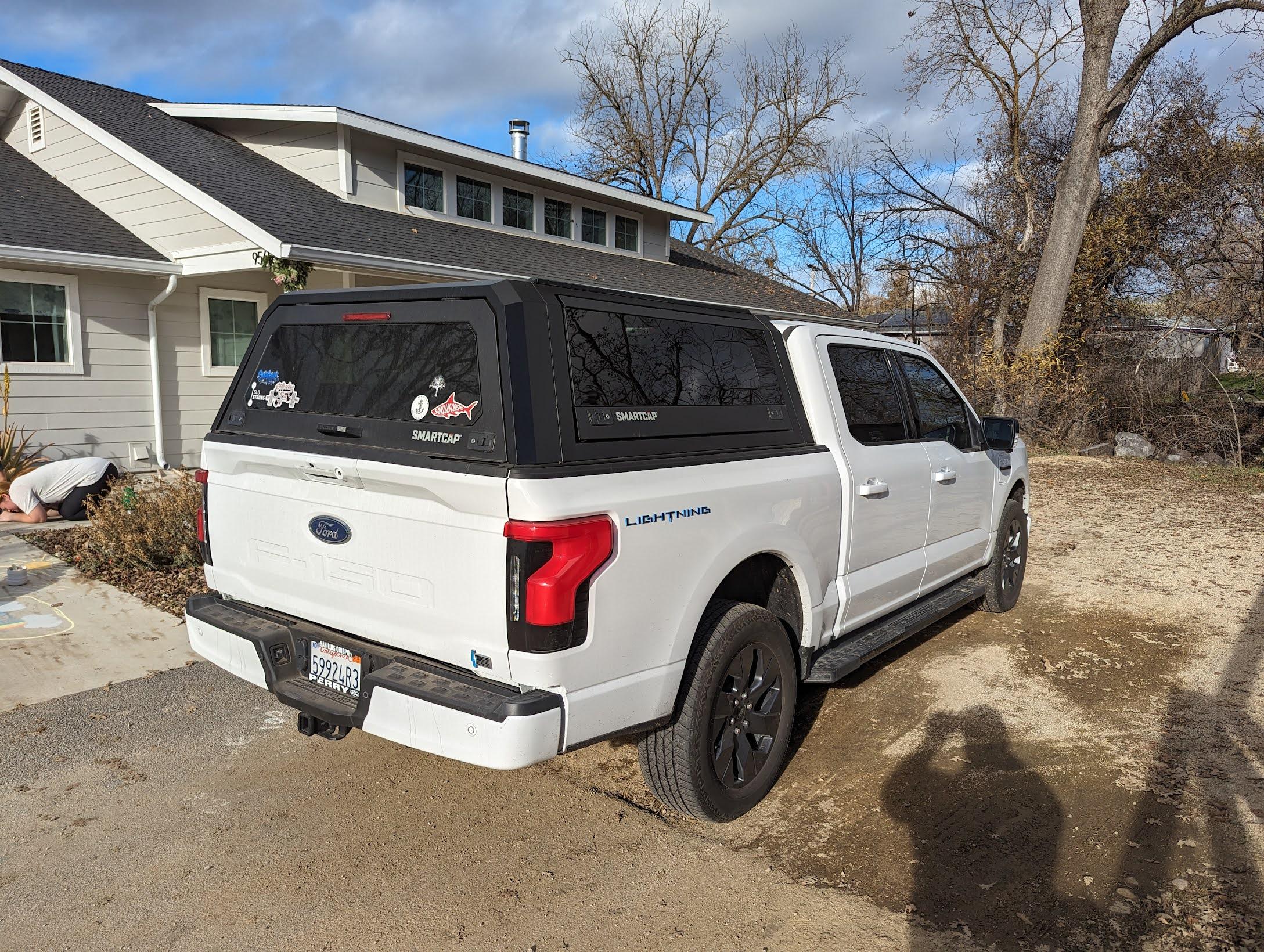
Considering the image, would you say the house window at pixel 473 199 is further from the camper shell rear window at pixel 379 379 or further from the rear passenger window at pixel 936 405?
the camper shell rear window at pixel 379 379

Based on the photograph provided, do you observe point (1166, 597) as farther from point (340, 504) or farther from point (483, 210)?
point (483, 210)

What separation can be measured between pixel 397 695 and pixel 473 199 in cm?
1313

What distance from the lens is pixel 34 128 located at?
12930mm

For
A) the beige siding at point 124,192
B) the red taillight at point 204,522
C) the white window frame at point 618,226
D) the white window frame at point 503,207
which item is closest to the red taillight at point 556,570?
the red taillight at point 204,522

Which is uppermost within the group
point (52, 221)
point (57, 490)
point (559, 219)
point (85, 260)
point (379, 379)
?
point (559, 219)

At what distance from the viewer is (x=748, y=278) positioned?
68.5 ft

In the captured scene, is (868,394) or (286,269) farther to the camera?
(286,269)

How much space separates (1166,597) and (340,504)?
6.53 meters

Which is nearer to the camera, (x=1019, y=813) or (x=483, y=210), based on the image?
(x=1019, y=813)

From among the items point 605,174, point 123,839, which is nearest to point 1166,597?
point 123,839

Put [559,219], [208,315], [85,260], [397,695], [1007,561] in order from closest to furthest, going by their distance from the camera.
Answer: [397,695], [1007,561], [85,260], [208,315], [559,219]

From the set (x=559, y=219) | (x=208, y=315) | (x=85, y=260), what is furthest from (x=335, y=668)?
(x=559, y=219)

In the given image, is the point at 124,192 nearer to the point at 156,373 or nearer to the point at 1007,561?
the point at 156,373

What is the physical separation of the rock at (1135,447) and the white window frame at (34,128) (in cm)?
1834
